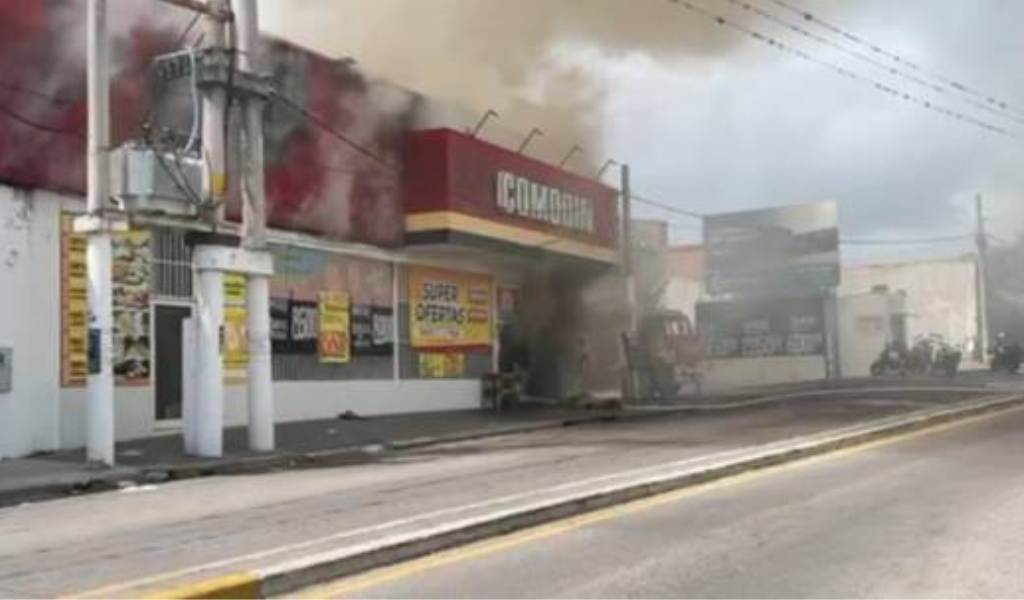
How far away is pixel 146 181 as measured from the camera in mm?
14844

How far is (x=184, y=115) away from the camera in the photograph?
17.9m

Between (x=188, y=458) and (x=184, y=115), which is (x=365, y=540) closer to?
(x=188, y=458)

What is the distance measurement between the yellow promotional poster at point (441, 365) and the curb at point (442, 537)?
10.4 m

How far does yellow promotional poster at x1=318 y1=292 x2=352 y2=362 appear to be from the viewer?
21.4m

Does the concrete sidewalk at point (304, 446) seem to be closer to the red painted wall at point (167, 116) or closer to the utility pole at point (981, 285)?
the red painted wall at point (167, 116)

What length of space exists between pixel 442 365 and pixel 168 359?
23.8ft

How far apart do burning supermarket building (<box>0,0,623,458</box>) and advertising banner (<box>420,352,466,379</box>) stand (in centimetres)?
4

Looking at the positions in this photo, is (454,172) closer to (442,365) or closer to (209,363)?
(442,365)

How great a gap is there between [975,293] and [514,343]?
126 feet

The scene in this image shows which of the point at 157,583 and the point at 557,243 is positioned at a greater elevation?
the point at 557,243

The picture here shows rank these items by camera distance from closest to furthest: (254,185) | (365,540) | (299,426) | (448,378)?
(365,540) < (254,185) < (299,426) < (448,378)

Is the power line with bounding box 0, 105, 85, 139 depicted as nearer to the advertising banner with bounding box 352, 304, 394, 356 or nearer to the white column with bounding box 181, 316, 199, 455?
the white column with bounding box 181, 316, 199, 455

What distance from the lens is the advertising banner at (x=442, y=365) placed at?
79.1ft

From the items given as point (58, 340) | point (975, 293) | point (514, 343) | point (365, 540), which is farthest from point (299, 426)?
point (975, 293)
